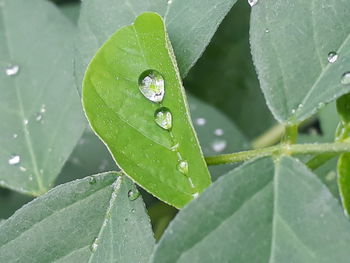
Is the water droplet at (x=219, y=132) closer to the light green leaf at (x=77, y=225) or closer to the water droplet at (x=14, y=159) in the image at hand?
the water droplet at (x=14, y=159)

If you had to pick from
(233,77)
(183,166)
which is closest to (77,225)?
(183,166)

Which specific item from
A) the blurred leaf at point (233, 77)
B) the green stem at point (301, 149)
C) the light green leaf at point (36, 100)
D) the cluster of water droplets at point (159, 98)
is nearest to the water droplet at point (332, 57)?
the green stem at point (301, 149)

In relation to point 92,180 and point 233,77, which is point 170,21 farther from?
point 233,77

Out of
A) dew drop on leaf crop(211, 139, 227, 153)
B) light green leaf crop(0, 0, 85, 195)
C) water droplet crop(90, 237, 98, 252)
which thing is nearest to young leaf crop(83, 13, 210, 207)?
water droplet crop(90, 237, 98, 252)

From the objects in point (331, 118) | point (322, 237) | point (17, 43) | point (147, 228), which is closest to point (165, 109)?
point (147, 228)

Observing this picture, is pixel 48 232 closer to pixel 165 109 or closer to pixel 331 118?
pixel 165 109

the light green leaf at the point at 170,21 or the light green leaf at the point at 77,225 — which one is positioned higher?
the light green leaf at the point at 170,21

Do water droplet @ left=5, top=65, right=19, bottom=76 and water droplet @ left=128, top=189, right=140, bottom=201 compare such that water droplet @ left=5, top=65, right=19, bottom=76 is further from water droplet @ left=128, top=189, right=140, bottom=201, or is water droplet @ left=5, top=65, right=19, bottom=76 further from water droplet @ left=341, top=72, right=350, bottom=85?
water droplet @ left=341, top=72, right=350, bottom=85

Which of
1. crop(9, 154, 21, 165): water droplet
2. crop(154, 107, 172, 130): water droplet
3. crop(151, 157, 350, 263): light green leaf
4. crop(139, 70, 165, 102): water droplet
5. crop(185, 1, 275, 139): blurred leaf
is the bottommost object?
crop(185, 1, 275, 139): blurred leaf
